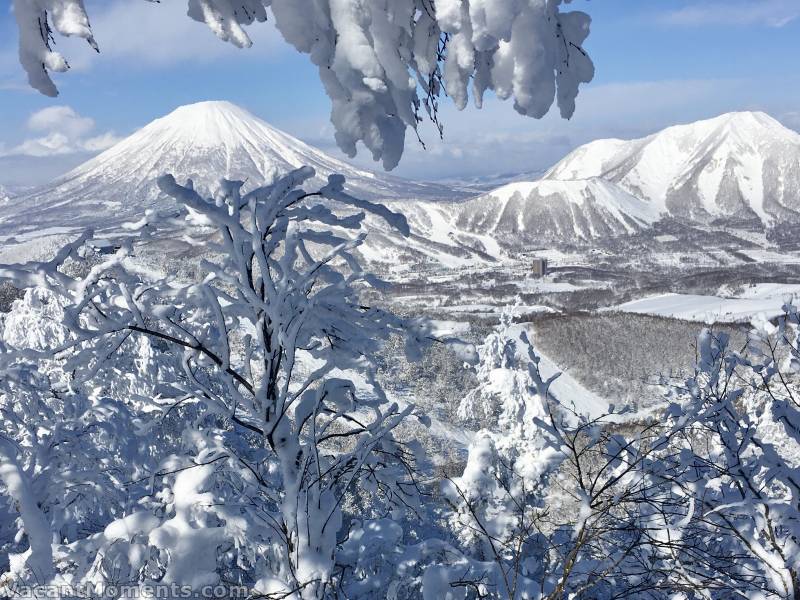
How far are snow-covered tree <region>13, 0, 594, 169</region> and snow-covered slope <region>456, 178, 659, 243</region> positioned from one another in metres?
136

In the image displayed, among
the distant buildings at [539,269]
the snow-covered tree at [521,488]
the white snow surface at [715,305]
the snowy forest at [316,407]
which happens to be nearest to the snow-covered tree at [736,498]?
the snowy forest at [316,407]

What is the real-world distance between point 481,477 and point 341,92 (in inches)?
458

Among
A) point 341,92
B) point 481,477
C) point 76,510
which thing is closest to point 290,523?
point 341,92

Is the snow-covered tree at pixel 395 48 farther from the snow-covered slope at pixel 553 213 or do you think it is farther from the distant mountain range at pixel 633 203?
the distant mountain range at pixel 633 203

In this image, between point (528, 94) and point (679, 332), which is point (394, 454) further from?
point (679, 332)

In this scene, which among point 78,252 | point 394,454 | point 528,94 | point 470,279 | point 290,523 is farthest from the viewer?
point 470,279

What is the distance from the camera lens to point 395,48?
1.81 meters

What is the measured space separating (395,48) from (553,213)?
6028 inches

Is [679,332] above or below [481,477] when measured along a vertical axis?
below

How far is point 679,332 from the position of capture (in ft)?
167

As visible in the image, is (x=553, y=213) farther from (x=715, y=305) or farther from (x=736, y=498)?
(x=736, y=498)

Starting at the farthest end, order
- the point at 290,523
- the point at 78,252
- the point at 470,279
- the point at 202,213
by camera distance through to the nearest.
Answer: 1. the point at 470,279
2. the point at 78,252
3. the point at 290,523
4. the point at 202,213

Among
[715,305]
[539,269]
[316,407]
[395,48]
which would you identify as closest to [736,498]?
[316,407]

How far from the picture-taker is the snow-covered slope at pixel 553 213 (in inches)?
5591
